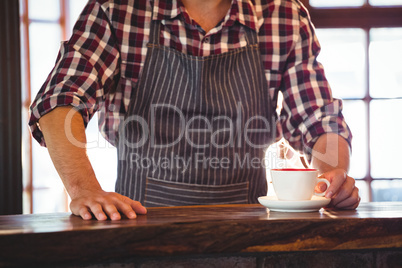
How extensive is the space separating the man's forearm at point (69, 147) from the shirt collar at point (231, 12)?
0.47 metres

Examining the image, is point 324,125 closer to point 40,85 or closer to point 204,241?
point 204,241

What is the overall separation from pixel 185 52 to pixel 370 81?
1.67 metres

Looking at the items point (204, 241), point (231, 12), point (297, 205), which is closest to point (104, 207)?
point (204, 241)

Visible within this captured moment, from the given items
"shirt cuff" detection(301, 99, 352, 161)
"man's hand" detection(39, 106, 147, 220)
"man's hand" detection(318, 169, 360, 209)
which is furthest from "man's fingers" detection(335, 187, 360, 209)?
"man's hand" detection(39, 106, 147, 220)

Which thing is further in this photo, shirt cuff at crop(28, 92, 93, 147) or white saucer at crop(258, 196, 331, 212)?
shirt cuff at crop(28, 92, 93, 147)

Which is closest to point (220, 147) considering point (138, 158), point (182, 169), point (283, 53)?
point (182, 169)

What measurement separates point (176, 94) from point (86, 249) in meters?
0.86

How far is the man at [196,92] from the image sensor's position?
150 centimetres

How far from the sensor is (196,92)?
1556mm

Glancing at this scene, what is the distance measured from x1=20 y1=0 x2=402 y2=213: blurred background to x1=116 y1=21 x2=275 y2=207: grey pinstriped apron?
1230 mm

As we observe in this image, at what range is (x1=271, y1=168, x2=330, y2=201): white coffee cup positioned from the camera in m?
1.02

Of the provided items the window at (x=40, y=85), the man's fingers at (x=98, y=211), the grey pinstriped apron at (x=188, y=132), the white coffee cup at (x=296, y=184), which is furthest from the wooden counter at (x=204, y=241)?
the window at (x=40, y=85)

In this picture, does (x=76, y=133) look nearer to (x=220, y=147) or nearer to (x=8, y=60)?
(x=220, y=147)

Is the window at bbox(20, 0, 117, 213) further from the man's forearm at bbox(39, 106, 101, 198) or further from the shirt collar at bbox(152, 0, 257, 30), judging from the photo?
the man's forearm at bbox(39, 106, 101, 198)
